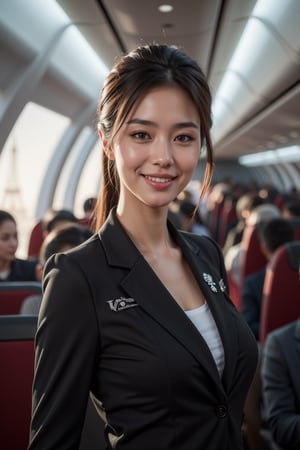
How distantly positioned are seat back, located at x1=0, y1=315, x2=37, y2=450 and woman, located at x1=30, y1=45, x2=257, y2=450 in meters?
0.69

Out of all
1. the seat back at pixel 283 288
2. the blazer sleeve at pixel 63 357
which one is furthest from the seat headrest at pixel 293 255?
the blazer sleeve at pixel 63 357

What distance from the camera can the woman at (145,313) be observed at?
128 cm

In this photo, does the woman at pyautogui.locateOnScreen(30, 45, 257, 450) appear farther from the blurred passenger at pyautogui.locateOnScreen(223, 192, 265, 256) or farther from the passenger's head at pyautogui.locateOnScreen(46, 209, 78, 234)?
the blurred passenger at pyautogui.locateOnScreen(223, 192, 265, 256)

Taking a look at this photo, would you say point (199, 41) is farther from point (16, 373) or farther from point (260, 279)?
point (16, 373)

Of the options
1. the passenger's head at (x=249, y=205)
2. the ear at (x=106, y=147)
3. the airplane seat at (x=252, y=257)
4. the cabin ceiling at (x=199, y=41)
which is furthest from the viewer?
the passenger's head at (x=249, y=205)

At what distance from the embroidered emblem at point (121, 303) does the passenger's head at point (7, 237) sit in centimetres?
313

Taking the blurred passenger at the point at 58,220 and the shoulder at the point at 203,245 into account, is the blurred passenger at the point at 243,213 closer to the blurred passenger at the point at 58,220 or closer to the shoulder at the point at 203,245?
the blurred passenger at the point at 58,220

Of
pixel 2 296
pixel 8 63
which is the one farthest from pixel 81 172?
pixel 2 296

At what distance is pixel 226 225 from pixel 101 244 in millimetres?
7838

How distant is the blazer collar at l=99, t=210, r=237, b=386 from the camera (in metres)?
1.35

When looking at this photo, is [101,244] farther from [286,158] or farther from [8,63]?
[286,158]

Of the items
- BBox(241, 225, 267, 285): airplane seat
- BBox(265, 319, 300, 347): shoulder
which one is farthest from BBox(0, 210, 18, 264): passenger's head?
BBox(265, 319, 300, 347): shoulder

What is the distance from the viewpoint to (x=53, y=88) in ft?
24.7

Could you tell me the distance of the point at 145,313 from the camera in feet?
4.50
